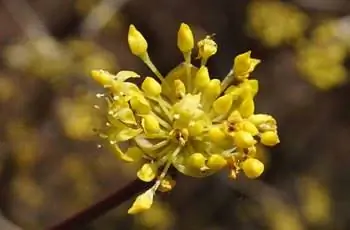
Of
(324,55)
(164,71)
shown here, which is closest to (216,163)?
(324,55)

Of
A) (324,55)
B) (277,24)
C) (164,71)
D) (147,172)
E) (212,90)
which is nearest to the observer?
(147,172)

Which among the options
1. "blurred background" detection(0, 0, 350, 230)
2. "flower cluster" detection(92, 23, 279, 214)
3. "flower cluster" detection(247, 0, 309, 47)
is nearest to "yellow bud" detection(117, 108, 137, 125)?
"flower cluster" detection(92, 23, 279, 214)

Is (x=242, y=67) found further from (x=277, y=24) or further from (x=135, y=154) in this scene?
(x=277, y=24)

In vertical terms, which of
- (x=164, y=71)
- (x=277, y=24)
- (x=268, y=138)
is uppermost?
(x=268, y=138)

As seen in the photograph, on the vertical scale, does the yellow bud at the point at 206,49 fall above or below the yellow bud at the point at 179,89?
below

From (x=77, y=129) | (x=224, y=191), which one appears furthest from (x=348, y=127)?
(x=77, y=129)

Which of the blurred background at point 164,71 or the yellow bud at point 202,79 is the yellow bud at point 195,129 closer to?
the yellow bud at point 202,79

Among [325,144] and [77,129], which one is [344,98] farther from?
[77,129]

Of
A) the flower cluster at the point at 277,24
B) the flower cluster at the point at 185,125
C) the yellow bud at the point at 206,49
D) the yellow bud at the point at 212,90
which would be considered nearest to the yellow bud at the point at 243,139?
the flower cluster at the point at 185,125
